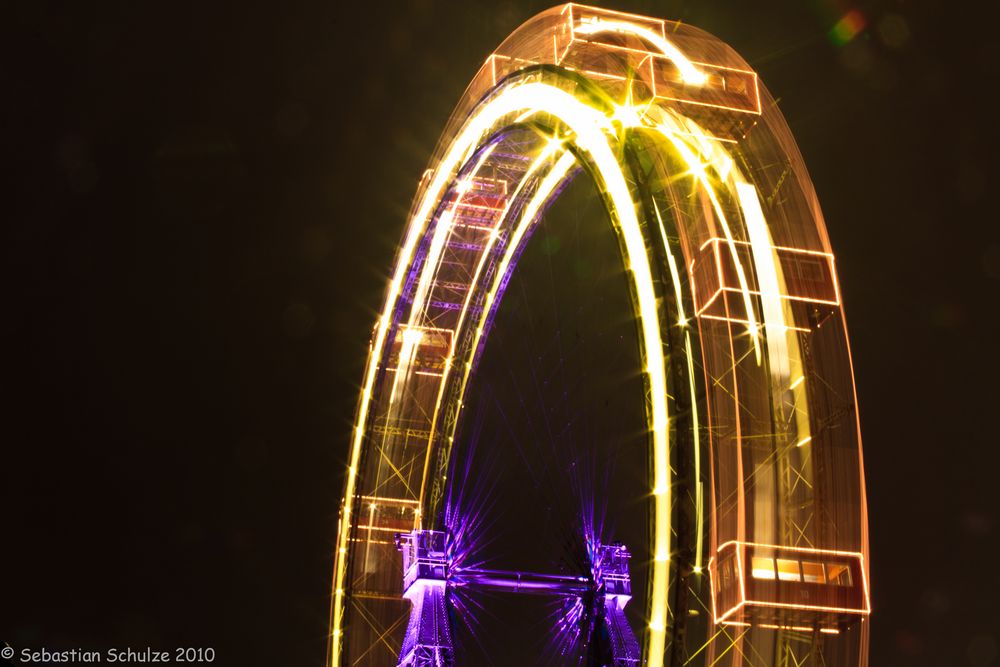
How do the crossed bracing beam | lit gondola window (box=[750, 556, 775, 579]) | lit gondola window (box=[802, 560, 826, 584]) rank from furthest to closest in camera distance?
1. the crossed bracing beam
2. lit gondola window (box=[802, 560, 826, 584])
3. lit gondola window (box=[750, 556, 775, 579])

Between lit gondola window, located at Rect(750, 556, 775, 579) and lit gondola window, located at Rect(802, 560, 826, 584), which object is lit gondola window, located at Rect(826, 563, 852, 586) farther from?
lit gondola window, located at Rect(750, 556, 775, 579)

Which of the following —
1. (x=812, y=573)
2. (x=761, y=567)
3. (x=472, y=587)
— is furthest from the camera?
(x=472, y=587)

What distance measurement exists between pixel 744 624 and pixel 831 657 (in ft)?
2.55

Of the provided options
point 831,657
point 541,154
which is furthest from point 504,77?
point 831,657

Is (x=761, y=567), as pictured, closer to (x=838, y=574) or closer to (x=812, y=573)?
(x=812, y=573)

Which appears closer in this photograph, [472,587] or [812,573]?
[812,573]

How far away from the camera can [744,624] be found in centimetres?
853

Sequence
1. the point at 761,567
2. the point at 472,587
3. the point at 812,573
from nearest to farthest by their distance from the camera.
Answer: the point at 761,567
the point at 812,573
the point at 472,587

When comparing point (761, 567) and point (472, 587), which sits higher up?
point (761, 567)

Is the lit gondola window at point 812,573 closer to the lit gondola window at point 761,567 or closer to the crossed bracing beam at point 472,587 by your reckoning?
the lit gondola window at point 761,567

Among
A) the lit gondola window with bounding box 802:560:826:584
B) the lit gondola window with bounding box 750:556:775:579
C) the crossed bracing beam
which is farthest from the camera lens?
the crossed bracing beam

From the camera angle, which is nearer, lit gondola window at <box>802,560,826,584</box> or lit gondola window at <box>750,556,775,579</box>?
lit gondola window at <box>750,556,775,579</box>

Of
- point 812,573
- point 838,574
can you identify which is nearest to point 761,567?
point 812,573

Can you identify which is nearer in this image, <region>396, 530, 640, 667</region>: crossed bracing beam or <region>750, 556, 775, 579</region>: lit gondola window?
<region>750, 556, 775, 579</region>: lit gondola window
